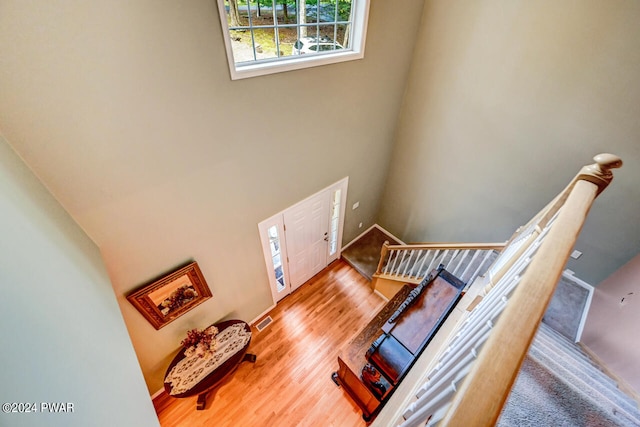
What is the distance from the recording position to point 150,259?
7.58ft

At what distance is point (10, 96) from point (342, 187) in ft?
10.5

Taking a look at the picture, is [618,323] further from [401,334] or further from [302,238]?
[302,238]

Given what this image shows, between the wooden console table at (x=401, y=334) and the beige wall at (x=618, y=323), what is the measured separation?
1.31 meters

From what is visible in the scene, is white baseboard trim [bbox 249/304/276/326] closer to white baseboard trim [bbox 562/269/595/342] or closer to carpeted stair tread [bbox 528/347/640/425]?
carpeted stair tread [bbox 528/347/640/425]

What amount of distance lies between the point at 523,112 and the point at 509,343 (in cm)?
328

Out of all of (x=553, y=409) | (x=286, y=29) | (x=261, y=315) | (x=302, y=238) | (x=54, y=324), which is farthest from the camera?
(x=261, y=315)

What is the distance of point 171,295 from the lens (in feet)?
8.65

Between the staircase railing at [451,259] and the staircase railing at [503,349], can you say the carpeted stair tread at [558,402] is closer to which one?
the staircase railing at [503,349]

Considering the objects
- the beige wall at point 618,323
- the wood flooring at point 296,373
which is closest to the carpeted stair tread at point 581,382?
the beige wall at point 618,323

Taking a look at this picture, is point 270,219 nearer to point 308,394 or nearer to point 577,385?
point 308,394

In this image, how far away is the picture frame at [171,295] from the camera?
7.89 feet

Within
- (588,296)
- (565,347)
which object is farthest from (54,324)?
(588,296)

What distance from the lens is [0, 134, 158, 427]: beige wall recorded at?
2.56 ft

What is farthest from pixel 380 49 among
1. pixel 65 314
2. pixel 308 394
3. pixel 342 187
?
pixel 308 394
